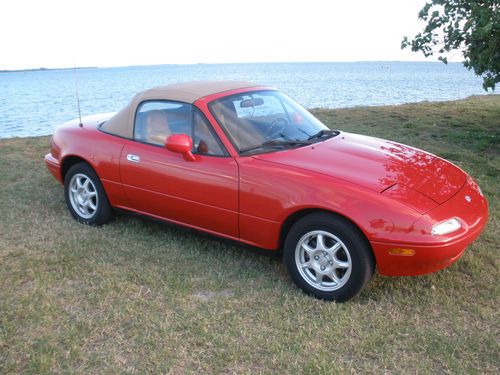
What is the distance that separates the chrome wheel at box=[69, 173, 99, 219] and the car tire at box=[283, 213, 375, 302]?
2.37 m

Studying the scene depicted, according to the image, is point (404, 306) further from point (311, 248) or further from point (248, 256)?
point (248, 256)

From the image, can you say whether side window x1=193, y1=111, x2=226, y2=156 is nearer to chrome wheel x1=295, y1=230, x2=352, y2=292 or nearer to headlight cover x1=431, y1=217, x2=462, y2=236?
chrome wheel x1=295, y1=230, x2=352, y2=292

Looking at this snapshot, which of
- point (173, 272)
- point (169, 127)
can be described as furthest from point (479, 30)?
point (173, 272)

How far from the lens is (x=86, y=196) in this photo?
16.6 ft

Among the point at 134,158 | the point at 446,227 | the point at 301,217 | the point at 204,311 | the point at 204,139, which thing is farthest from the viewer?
the point at 134,158

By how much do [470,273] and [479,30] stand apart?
4656 millimetres

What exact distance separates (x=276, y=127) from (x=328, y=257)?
1374 mm

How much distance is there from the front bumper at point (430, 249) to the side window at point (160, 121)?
1978mm

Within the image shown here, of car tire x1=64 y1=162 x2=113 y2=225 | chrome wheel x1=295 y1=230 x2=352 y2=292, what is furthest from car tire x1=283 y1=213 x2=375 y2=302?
car tire x1=64 y1=162 x2=113 y2=225

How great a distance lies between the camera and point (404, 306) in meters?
3.43

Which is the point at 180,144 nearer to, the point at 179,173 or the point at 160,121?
the point at 179,173

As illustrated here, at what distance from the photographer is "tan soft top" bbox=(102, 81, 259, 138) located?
4367mm

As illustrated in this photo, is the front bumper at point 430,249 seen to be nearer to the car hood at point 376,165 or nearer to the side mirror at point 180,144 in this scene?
the car hood at point 376,165

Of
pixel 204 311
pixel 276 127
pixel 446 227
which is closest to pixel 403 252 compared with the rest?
pixel 446 227
